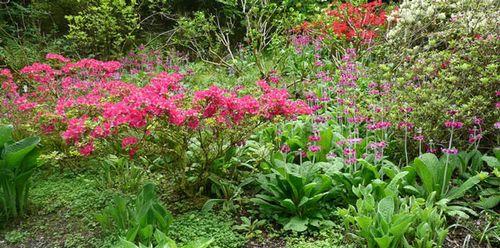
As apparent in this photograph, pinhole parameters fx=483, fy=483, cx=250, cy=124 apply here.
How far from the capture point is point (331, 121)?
4.67m

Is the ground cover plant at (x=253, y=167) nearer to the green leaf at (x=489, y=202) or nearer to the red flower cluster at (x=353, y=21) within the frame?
the green leaf at (x=489, y=202)

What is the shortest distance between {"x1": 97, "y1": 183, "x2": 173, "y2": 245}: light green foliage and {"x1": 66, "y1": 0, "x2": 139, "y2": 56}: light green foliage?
497 cm

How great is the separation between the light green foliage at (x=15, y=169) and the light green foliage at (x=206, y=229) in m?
1.20

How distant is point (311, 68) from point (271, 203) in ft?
10.9

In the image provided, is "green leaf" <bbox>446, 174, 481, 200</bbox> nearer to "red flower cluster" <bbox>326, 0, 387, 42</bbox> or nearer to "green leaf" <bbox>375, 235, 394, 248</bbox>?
"green leaf" <bbox>375, 235, 394, 248</bbox>

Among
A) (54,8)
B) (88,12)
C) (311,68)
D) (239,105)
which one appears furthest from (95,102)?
(54,8)

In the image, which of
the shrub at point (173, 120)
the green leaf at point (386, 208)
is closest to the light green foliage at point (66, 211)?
the shrub at point (173, 120)

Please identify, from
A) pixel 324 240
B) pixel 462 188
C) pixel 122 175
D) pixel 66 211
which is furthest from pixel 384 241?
pixel 66 211

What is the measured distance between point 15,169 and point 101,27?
4.84m

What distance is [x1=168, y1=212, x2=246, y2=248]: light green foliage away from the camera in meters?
3.31

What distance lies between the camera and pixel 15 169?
143 inches

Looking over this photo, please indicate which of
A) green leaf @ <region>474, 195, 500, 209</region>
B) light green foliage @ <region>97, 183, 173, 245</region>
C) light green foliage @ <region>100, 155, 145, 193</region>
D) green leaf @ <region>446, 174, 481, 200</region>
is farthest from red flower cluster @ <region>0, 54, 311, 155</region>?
green leaf @ <region>474, 195, 500, 209</region>

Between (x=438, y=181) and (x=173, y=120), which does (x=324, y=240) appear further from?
(x=173, y=120)

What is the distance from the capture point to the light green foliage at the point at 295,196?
3.44 m
